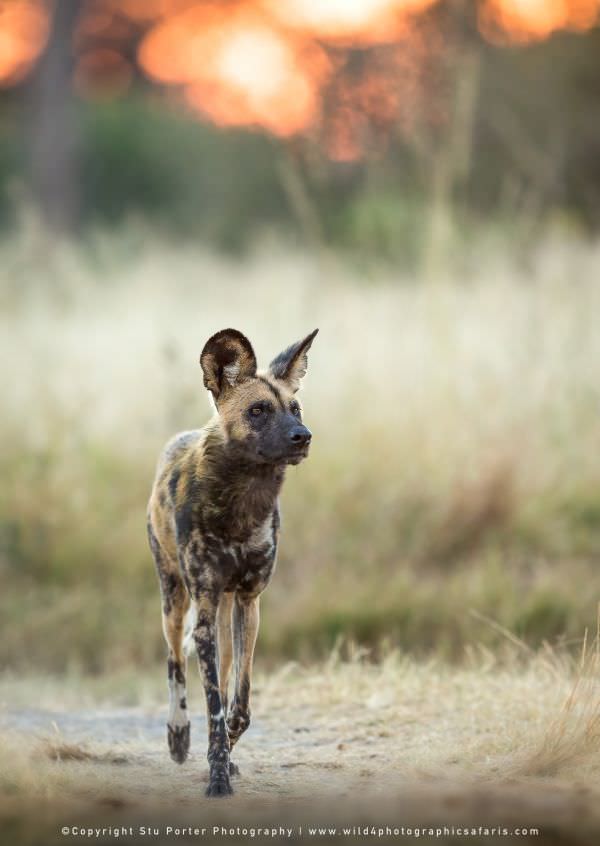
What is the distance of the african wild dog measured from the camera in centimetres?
448

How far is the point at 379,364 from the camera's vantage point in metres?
10.4

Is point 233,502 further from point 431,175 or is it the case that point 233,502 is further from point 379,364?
point 431,175

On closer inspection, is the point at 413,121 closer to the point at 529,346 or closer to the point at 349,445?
the point at 529,346

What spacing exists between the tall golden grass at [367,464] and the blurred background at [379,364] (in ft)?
0.07

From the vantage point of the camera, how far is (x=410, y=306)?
11.5 metres

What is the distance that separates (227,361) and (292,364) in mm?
240

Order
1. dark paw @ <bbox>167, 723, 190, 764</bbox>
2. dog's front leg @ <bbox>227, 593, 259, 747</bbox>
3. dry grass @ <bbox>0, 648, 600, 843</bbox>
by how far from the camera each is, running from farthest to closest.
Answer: dark paw @ <bbox>167, 723, 190, 764</bbox>, dog's front leg @ <bbox>227, 593, 259, 747</bbox>, dry grass @ <bbox>0, 648, 600, 843</bbox>

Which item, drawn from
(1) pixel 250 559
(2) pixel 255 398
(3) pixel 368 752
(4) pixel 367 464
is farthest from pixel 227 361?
(4) pixel 367 464

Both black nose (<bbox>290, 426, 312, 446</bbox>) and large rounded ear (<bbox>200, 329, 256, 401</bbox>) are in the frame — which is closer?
black nose (<bbox>290, 426, 312, 446</bbox>)

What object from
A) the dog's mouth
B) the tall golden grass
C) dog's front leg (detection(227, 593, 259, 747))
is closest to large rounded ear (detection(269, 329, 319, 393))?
the dog's mouth

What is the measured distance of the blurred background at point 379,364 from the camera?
27.2 ft

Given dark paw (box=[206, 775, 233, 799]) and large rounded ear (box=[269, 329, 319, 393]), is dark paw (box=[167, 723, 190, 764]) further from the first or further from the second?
large rounded ear (box=[269, 329, 319, 393])

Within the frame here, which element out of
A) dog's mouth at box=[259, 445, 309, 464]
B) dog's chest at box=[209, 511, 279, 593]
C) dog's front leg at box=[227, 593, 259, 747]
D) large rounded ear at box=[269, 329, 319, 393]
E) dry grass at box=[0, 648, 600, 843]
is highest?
large rounded ear at box=[269, 329, 319, 393]

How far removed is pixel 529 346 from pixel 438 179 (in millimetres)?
1622
